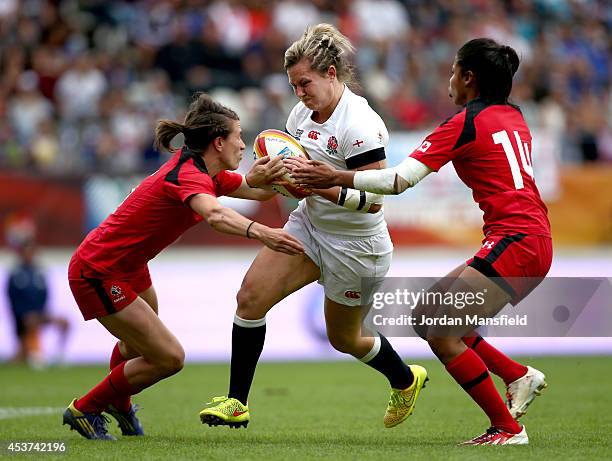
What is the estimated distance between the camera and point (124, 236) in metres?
6.42

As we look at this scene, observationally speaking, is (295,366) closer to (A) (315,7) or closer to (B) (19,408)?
(B) (19,408)

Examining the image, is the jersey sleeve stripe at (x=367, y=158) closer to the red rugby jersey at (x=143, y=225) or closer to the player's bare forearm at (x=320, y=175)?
the player's bare forearm at (x=320, y=175)

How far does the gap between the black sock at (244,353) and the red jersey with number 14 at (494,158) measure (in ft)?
4.79

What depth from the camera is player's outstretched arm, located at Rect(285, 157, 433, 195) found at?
19.8 ft

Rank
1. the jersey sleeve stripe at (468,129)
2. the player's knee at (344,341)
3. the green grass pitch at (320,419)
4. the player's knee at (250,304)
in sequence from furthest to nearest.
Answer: the player's knee at (344,341) < the player's knee at (250,304) < the jersey sleeve stripe at (468,129) < the green grass pitch at (320,419)

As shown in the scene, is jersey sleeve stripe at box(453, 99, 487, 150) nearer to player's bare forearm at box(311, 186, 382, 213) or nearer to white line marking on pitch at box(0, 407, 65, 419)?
player's bare forearm at box(311, 186, 382, 213)

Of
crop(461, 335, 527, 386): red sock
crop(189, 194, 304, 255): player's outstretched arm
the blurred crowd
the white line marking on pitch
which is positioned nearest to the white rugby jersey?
crop(189, 194, 304, 255): player's outstretched arm

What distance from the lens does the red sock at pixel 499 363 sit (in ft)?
21.2

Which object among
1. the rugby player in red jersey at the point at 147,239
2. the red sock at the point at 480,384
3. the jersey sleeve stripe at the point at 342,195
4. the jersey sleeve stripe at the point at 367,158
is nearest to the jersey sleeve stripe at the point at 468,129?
the jersey sleeve stripe at the point at 367,158

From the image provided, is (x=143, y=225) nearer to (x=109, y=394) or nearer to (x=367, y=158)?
(x=109, y=394)

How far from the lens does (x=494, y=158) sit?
6082 mm

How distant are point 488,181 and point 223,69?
1056 centimetres

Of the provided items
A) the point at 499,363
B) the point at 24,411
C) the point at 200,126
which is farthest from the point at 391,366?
the point at 24,411

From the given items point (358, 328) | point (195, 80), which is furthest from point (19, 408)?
point (195, 80)
